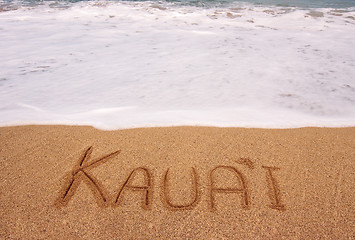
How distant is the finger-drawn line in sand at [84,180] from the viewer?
182 cm

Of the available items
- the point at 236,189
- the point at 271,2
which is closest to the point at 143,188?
the point at 236,189

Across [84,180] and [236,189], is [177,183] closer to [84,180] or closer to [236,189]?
[236,189]

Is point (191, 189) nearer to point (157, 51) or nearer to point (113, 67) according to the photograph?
point (113, 67)

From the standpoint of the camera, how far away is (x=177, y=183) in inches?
76.0

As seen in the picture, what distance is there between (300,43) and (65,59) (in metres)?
4.23

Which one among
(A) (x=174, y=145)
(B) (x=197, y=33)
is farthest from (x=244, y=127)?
(B) (x=197, y=33)

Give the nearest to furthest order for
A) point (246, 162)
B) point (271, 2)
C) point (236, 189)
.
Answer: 1. point (236, 189)
2. point (246, 162)
3. point (271, 2)

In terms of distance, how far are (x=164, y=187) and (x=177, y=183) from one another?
4.1 inches

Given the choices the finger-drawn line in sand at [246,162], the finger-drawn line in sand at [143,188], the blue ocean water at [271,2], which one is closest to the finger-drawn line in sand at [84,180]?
the finger-drawn line in sand at [143,188]

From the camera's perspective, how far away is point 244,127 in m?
2.58

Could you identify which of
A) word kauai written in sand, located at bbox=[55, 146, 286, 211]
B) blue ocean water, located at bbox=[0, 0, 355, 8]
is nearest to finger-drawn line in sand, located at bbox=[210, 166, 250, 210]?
word kauai written in sand, located at bbox=[55, 146, 286, 211]

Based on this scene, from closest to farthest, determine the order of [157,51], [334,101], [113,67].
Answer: [334,101] < [113,67] < [157,51]

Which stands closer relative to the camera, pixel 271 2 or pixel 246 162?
pixel 246 162

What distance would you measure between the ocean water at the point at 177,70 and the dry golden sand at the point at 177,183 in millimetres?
297
